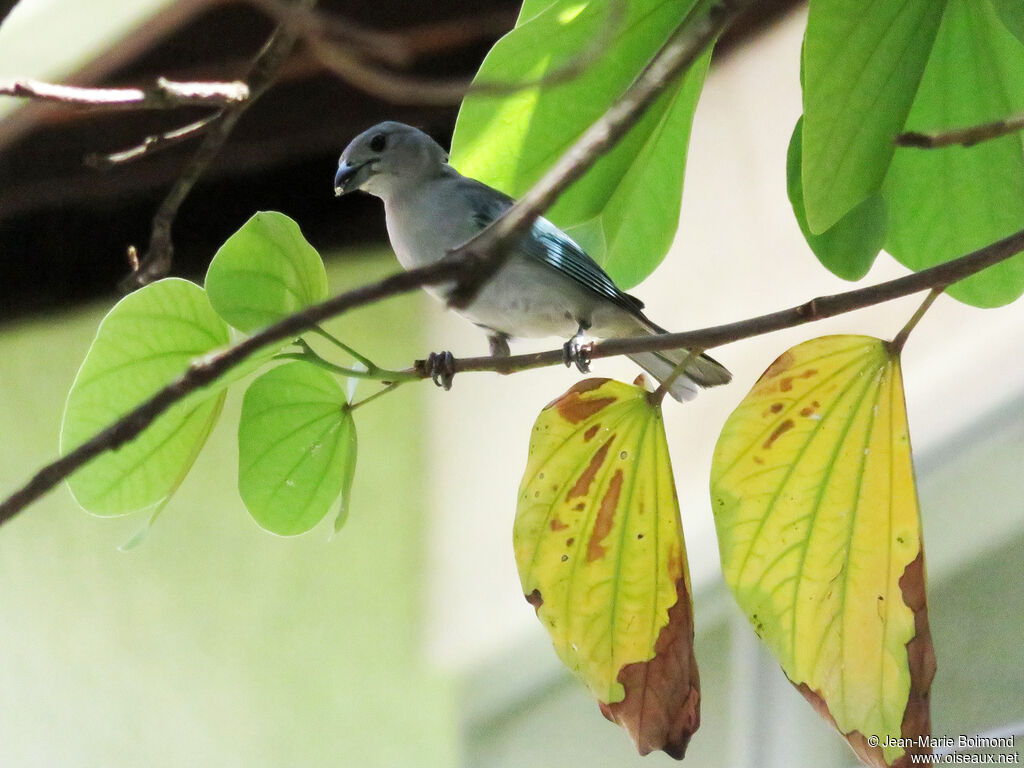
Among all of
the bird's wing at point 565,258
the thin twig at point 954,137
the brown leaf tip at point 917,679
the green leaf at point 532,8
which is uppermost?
the bird's wing at point 565,258

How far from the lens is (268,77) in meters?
0.60

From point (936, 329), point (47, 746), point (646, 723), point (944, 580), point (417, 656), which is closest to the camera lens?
point (646, 723)

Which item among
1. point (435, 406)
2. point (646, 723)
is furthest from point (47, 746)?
point (646, 723)

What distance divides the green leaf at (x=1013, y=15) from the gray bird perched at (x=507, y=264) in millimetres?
549

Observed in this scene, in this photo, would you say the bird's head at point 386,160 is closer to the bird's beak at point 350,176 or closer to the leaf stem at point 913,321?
the bird's beak at point 350,176

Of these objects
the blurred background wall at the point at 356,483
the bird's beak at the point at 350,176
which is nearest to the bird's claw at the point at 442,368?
the bird's beak at the point at 350,176

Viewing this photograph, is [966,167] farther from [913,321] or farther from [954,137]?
[954,137]

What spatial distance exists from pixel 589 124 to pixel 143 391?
0.29 metres

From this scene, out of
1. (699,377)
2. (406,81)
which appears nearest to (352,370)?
(406,81)

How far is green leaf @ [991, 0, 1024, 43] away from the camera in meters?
0.47

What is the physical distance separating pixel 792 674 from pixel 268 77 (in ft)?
1.40

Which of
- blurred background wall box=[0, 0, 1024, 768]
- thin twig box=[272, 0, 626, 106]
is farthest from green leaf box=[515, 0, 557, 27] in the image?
blurred background wall box=[0, 0, 1024, 768]

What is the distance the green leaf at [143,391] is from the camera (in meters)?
0.53

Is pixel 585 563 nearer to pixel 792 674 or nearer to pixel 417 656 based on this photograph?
pixel 792 674
